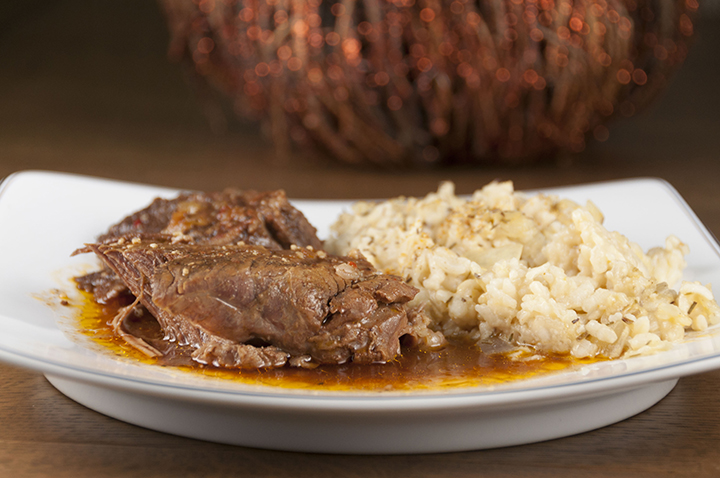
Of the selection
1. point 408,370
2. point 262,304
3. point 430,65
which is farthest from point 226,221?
point 430,65

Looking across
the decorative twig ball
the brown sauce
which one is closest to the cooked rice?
the brown sauce

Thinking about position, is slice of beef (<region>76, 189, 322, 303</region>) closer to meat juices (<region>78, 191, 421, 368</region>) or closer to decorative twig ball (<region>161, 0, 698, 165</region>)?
meat juices (<region>78, 191, 421, 368</region>)

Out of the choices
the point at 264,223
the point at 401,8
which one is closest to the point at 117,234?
the point at 264,223

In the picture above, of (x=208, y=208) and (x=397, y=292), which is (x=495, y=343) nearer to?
(x=397, y=292)

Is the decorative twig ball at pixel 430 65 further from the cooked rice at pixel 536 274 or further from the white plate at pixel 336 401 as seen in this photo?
the white plate at pixel 336 401

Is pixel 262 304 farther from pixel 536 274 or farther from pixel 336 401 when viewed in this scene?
pixel 536 274

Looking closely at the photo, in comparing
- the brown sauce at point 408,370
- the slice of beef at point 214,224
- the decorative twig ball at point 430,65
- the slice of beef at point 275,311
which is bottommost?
the brown sauce at point 408,370

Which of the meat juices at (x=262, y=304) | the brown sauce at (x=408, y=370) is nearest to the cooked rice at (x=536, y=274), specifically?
the brown sauce at (x=408, y=370)
